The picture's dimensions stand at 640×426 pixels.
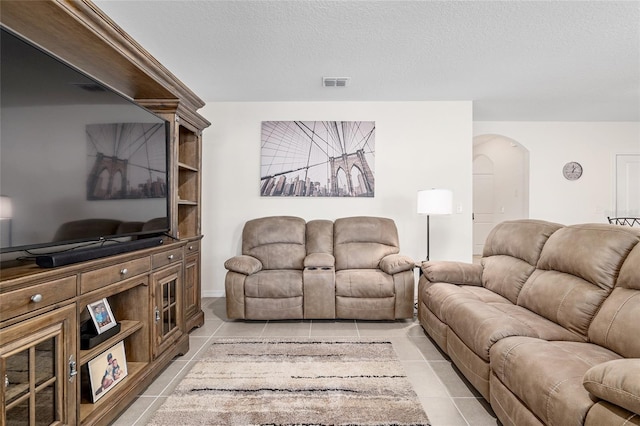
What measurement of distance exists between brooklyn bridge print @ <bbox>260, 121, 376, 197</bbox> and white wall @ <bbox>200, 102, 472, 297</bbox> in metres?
0.10

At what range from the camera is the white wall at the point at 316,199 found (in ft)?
13.4

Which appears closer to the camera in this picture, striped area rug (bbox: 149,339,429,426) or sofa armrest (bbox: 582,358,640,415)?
sofa armrest (bbox: 582,358,640,415)

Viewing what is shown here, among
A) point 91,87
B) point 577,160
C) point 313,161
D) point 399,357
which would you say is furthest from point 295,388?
point 577,160

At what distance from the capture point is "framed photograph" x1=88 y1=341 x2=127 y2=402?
159cm

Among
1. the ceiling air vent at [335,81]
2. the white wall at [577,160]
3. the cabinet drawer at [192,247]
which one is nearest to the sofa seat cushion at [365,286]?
the cabinet drawer at [192,247]

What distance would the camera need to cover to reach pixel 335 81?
11.1 ft

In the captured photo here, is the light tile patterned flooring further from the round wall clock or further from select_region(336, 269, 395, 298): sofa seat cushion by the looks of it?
the round wall clock

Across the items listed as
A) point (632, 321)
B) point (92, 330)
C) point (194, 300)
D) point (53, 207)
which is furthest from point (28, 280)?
point (632, 321)

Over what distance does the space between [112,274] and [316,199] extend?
8.87ft

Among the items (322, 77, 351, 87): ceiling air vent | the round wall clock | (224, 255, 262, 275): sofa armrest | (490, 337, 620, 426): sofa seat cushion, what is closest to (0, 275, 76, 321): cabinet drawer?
(224, 255, 262, 275): sofa armrest

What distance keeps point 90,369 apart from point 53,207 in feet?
2.76

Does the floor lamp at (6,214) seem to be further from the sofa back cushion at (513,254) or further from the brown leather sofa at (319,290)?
the sofa back cushion at (513,254)

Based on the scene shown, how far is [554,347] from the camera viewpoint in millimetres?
1485

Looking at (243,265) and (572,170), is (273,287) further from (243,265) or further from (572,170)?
(572,170)
